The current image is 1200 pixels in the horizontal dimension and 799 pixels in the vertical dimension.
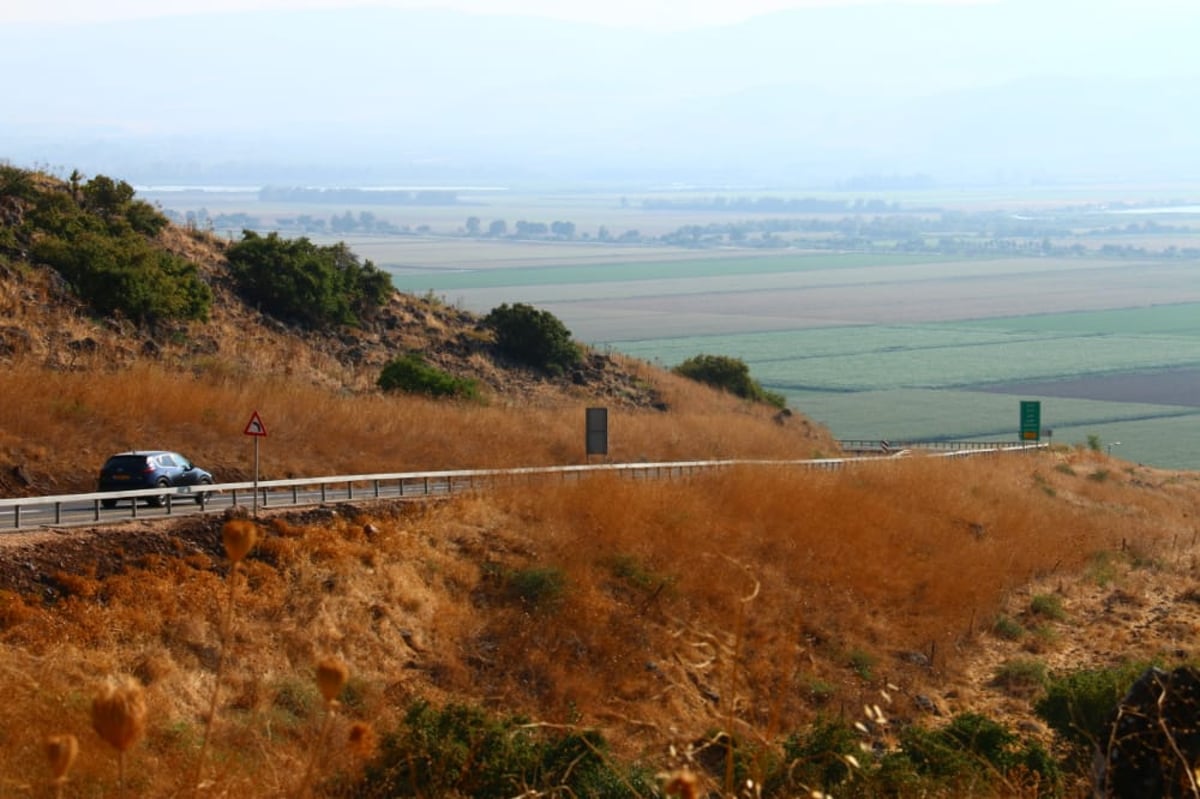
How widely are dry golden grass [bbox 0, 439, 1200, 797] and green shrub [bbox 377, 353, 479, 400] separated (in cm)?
1313

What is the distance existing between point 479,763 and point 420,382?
31.6 metres

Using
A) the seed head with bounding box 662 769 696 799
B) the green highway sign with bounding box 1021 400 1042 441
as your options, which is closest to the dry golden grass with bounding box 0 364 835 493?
the green highway sign with bounding box 1021 400 1042 441

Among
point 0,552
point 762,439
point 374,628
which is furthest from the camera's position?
point 762,439

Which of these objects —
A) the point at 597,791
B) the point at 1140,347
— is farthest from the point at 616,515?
the point at 1140,347

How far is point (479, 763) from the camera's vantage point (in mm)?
17672

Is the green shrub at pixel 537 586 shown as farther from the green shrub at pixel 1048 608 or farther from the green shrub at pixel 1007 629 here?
the green shrub at pixel 1048 608

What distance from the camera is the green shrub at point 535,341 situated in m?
60.0

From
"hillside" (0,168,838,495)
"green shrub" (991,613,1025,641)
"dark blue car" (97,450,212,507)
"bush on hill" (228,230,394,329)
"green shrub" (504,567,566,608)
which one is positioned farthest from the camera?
"bush on hill" (228,230,394,329)

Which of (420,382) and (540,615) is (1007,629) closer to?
(540,615)

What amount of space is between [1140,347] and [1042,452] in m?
59.5

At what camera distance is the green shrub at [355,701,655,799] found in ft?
56.0

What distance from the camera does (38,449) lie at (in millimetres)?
32156

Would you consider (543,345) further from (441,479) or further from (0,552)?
(0,552)

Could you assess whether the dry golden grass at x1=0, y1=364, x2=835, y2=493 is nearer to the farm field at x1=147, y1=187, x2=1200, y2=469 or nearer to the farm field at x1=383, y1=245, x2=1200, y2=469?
the farm field at x1=147, y1=187, x2=1200, y2=469
